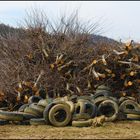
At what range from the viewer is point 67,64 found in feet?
45.4

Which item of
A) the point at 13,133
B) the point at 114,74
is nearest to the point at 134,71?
the point at 114,74

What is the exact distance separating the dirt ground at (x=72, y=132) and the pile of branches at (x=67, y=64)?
279 centimetres

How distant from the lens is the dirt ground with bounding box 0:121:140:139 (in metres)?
8.89

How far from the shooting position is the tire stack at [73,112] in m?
10.8

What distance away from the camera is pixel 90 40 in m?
15.4

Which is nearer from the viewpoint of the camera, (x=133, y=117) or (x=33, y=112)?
(x=33, y=112)

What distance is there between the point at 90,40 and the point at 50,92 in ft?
8.84

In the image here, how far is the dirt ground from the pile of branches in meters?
2.79

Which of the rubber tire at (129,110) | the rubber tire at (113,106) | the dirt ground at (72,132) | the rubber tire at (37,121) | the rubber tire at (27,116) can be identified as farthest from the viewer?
the rubber tire at (129,110)

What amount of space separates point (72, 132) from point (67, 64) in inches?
179

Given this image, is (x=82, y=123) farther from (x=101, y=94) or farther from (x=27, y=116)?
(x=101, y=94)

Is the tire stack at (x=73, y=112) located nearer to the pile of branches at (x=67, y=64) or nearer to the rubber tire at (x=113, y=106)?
the rubber tire at (x=113, y=106)

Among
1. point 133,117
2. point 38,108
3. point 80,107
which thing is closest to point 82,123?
point 80,107

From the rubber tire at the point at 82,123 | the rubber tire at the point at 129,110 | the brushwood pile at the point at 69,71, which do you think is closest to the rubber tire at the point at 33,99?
the brushwood pile at the point at 69,71
